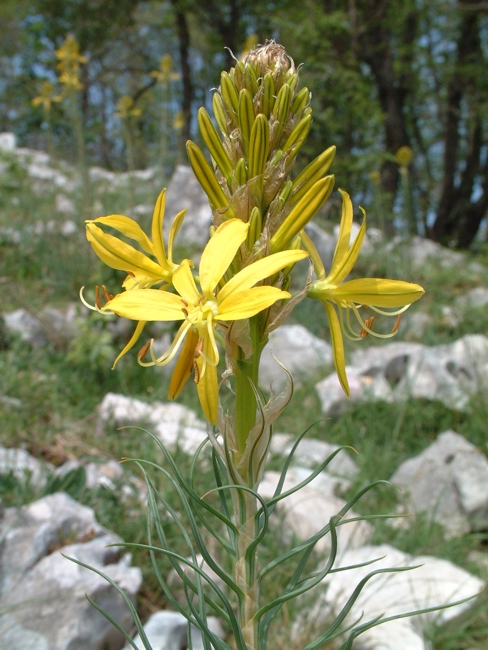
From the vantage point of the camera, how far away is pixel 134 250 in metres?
0.95

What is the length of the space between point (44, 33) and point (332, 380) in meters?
15.5

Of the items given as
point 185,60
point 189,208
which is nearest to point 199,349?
point 189,208

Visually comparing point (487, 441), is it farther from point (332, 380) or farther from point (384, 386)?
point (332, 380)

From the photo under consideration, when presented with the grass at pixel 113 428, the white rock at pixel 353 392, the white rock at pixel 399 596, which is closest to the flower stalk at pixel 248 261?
the grass at pixel 113 428

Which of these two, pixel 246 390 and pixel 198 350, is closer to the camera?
pixel 198 350

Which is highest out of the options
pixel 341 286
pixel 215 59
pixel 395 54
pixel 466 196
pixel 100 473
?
pixel 215 59

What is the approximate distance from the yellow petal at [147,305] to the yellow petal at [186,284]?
4cm

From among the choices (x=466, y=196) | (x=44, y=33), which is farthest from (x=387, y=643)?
(x=44, y=33)

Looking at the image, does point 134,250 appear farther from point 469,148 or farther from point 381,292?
point 469,148

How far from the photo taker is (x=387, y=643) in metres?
2.01

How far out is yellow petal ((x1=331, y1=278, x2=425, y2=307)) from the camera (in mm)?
926

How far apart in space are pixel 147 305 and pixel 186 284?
0.33ft

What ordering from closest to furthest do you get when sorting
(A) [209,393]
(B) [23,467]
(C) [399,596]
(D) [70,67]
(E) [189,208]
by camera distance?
(A) [209,393] < (C) [399,596] < (B) [23,467] < (D) [70,67] < (E) [189,208]

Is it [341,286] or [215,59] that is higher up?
[215,59]
